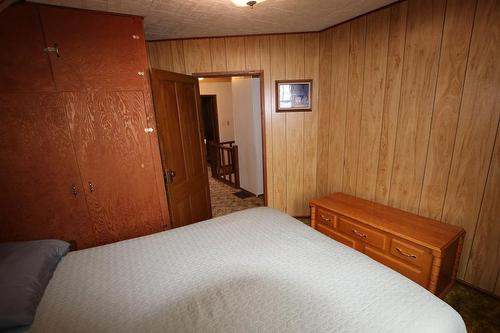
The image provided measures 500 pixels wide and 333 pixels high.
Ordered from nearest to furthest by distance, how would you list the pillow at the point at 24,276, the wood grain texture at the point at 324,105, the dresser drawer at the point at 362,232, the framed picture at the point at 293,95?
the pillow at the point at 24,276
the dresser drawer at the point at 362,232
the wood grain texture at the point at 324,105
the framed picture at the point at 293,95

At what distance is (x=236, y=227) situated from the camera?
177 cm

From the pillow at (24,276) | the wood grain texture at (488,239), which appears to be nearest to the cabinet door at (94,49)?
the pillow at (24,276)

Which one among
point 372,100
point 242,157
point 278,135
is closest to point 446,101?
point 372,100

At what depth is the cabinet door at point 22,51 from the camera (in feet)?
5.50

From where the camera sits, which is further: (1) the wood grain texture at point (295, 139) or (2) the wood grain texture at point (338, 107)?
(1) the wood grain texture at point (295, 139)

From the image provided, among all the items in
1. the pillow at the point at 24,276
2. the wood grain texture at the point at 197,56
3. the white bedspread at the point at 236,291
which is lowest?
the white bedspread at the point at 236,291

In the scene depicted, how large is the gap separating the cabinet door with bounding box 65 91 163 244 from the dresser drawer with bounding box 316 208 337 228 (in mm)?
1753

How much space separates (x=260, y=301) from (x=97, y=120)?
1.97 meters

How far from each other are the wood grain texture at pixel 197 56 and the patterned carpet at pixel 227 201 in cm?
217

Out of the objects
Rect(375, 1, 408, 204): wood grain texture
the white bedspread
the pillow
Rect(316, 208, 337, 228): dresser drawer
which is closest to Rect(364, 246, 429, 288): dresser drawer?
Rect(316, 208, 337, 228): dresser drawer

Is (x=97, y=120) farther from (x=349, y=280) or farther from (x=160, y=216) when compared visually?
(x=349, y=280)

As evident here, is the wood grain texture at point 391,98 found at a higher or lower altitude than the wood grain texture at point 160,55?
lower

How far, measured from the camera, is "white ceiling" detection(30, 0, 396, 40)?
6.36 ft

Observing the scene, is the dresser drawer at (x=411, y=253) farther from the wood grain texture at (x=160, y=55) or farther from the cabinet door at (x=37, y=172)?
the wood grain texture at (x=160, y=55)
